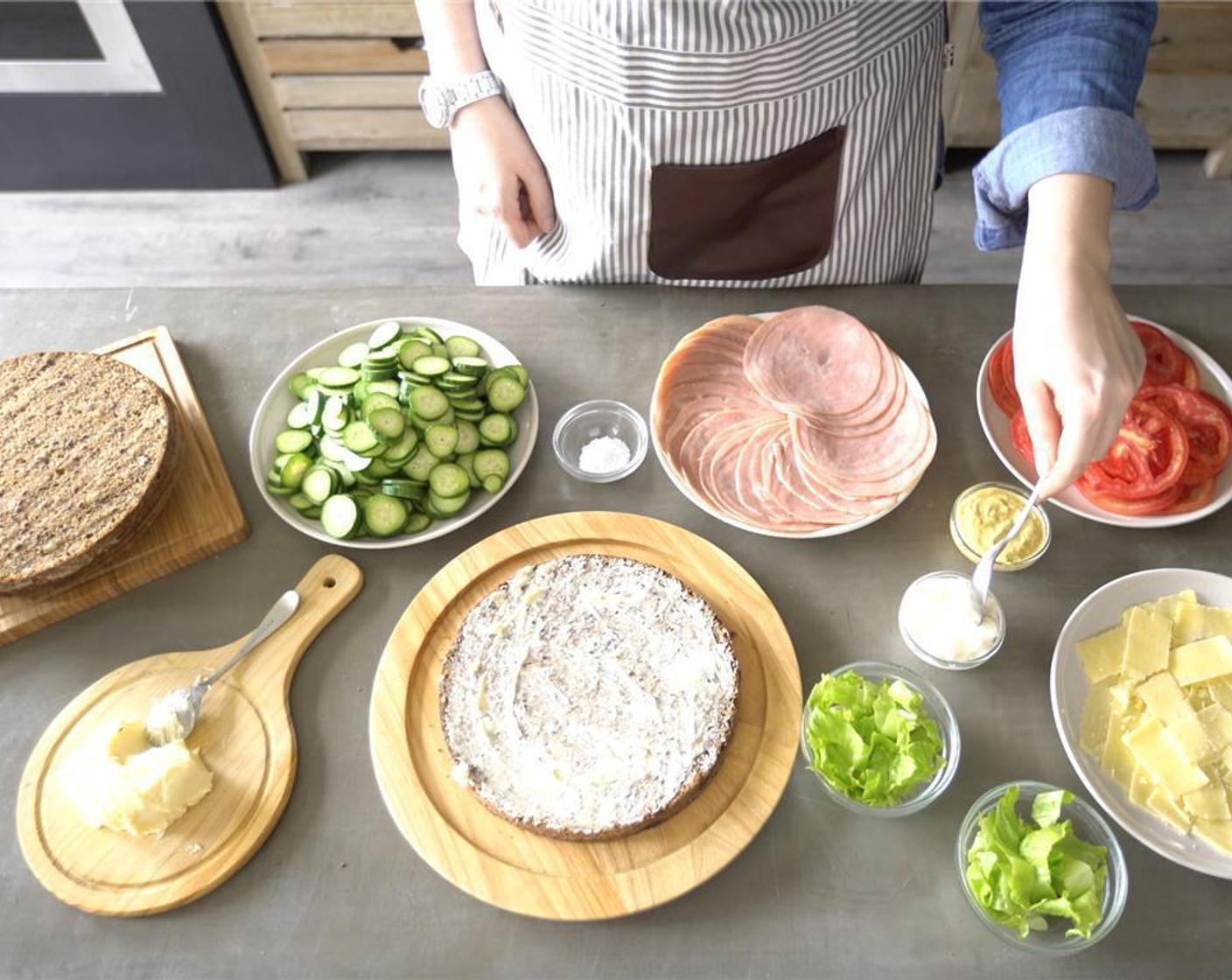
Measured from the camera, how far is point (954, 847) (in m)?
1.55

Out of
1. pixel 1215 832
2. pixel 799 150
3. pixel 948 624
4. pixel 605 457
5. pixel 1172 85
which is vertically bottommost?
pixel 1172 85

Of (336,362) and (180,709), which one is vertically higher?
(336,362)

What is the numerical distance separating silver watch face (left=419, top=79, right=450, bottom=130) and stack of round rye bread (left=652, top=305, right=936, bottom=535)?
73cm

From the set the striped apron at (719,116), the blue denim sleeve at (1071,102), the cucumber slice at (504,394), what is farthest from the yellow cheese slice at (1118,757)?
the cucumber slice at (504,394)

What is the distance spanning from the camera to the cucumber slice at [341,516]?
179cm

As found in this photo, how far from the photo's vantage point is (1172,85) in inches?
153

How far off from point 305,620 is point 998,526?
1287mm

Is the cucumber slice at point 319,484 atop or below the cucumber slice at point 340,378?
below

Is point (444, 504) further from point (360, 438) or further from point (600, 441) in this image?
point (600, 441)

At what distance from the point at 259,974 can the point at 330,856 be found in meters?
0.19

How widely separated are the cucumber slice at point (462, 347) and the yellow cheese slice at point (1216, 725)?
1470 mm

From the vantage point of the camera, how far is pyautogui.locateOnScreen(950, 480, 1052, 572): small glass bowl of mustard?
5.82ft

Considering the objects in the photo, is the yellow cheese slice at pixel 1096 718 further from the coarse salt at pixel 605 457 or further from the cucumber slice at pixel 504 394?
the cucumber slice at pixel 504 394

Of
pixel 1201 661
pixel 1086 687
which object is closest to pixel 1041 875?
pixel 1086 687
